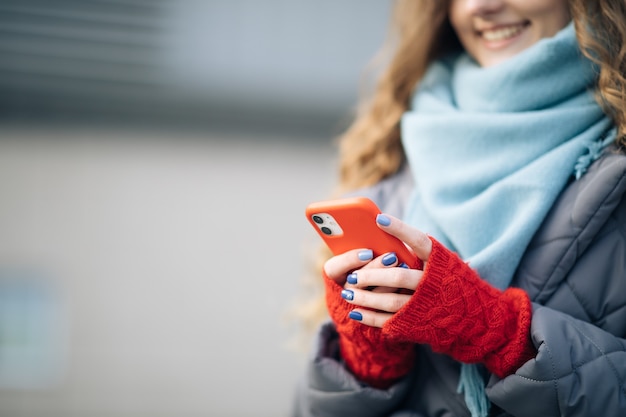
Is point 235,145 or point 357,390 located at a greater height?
point 235,145

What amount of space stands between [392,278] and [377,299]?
6cm

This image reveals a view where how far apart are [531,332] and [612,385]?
0.18 metres

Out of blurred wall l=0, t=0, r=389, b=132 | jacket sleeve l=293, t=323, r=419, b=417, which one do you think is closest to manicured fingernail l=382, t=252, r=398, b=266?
jacket sleeve l=293, t=323, r=419, b=417

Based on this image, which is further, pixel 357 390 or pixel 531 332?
pixel 357 390

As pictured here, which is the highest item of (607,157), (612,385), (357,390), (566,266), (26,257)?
(607,157)

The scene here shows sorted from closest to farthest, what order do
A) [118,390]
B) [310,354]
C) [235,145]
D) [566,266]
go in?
[566,266], [310,354], [118,390], [235,145]

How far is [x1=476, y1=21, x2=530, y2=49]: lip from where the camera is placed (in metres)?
1.55

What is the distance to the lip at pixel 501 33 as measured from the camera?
5.10 ft

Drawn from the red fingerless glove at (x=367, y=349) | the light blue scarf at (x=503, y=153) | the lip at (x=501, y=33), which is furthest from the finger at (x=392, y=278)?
the lip at (x=501, y=33)

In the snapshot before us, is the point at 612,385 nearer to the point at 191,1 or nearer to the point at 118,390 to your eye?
the point at 118,390

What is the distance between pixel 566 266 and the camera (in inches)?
51.3

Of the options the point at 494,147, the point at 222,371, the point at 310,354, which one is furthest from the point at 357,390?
the point at 222,371

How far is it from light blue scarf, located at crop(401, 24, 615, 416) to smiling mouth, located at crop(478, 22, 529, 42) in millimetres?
89

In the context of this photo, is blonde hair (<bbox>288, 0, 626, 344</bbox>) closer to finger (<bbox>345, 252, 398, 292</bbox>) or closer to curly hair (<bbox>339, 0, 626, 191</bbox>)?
curly hair (<bbox>339, 0, 626, 191</bbox>)
